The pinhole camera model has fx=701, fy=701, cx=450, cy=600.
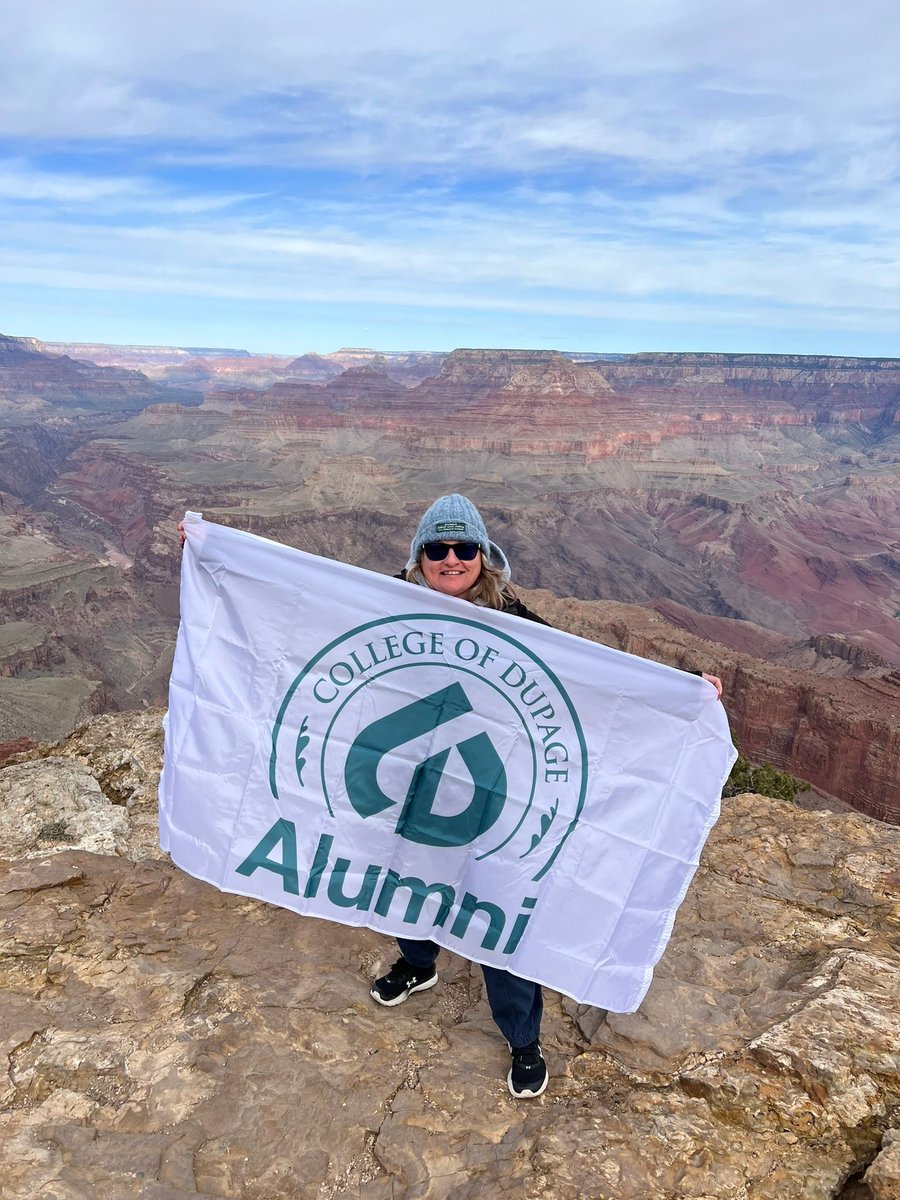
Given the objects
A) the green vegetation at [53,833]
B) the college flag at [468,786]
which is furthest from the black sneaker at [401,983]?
the green vegetation at [53,833]

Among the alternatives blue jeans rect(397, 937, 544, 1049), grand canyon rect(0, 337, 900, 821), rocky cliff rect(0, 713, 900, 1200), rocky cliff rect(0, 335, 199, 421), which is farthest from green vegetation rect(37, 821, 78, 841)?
rocky cliff rect(0, 335, 199, 421)

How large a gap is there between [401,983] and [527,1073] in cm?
88

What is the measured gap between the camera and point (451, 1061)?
3453 millimetres

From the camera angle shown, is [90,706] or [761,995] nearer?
[761,995]

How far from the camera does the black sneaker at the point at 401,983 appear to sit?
384 cm

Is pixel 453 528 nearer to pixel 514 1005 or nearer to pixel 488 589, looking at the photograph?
pixel 488 589

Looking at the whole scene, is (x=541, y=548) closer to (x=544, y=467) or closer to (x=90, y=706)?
(x=544, y=467)

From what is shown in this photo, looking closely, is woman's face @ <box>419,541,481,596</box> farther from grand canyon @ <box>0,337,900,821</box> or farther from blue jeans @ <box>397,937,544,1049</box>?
grand canyon @ <box>0,337,900,821</box>

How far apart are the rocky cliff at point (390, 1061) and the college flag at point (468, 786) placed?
1.58 ft

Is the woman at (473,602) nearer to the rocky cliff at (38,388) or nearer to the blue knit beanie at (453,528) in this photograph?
the blue knit beanie at (453,528)

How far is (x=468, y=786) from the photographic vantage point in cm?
370

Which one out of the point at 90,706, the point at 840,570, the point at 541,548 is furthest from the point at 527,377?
the point at 90,706

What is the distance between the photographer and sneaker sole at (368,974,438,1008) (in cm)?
383

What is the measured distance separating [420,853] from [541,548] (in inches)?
2957
